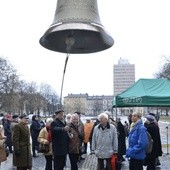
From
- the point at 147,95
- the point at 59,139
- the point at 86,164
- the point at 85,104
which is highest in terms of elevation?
the point at 85,104

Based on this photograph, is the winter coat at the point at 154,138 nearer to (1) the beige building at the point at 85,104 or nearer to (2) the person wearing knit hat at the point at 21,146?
(2) the person wearing knit hat at the point at 21,146

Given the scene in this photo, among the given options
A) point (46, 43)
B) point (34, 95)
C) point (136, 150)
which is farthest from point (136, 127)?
point (34, 95)

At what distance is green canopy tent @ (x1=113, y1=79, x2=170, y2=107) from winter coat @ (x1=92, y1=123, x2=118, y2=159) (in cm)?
335

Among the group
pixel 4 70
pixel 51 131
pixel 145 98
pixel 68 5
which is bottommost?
pixel 51 131

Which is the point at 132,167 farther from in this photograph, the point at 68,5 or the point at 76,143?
the point at 68,5

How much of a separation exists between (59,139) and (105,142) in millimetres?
1026

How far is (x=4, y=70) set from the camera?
68250 millimetres

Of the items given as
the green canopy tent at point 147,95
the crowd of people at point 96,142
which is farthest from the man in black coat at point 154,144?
the green canopy tent at point 147,95

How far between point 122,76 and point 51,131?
5016 inches

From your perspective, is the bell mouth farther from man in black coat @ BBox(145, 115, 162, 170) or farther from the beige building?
the beige building

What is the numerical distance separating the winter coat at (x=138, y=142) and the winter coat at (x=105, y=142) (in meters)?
0.69

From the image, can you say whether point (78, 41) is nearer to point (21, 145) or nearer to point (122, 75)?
point (21, 145)

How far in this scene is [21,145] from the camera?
882 centimetres

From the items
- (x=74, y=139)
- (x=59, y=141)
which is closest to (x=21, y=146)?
(x=59, y=141)
